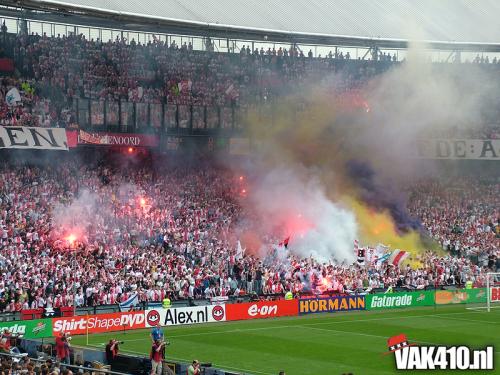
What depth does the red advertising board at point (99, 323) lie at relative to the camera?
33.7 metres

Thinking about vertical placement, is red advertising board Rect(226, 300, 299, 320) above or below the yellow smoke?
below

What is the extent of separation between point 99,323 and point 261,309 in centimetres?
774

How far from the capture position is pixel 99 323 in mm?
34875

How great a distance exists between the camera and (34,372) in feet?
65.0

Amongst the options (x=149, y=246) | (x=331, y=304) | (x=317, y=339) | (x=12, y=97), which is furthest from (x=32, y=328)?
(x=12, y=97)

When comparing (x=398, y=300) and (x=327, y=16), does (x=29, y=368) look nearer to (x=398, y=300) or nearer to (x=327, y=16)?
(x=398, y=300)

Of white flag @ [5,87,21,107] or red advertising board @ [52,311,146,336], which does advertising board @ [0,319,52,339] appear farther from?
white flag @ [5,87,21,107]

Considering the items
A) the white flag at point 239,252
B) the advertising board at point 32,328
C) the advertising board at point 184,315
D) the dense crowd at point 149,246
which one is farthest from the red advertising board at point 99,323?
the white flag at point 239,252

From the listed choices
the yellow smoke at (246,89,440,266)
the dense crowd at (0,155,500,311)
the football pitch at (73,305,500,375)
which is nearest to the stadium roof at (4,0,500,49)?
the yellow smoke at (246,89,440,266)

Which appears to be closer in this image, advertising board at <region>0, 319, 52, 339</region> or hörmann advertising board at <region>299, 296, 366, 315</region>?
advertising board at <region>0, 319, 52, 339</region>

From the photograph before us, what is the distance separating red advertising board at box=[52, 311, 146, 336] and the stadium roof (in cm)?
1620

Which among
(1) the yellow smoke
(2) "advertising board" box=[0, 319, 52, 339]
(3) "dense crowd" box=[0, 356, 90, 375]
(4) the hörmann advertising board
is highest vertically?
(1) the yellow smoke

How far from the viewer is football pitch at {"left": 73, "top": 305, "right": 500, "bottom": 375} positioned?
2931 centimetres

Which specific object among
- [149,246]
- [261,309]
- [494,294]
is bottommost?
[494,294]
